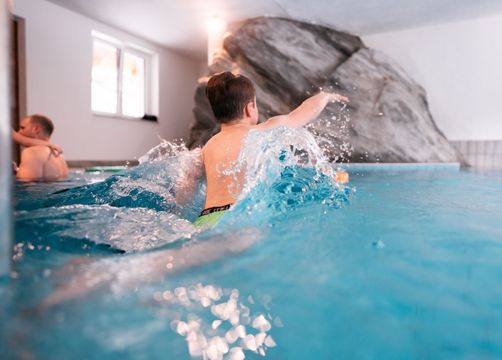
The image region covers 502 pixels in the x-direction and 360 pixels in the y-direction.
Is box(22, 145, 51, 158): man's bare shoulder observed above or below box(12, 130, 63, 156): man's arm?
below

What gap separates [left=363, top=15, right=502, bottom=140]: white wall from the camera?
29.5 ft

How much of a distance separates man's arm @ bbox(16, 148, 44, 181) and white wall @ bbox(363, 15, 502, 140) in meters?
8.35

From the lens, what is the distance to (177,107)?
12.5 metres

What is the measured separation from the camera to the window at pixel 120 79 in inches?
388

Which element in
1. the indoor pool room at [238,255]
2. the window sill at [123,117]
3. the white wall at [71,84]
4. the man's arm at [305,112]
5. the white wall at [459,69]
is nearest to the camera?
the indoor pool room at [238,255]

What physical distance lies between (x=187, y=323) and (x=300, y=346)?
8.6 inches

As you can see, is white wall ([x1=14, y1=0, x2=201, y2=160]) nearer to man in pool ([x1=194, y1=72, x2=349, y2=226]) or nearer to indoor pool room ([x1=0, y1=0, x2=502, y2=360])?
indoor pool room ([x1=0, y1=0, x2=502, y2=360])

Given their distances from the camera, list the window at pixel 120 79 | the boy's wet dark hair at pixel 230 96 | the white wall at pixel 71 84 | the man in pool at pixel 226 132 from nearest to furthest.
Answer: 1. the man in pool at pixel 226 132
2. the boy's wet dark hair at pixel 230 96
3. the white wall at pixel 71 84
4. the window at pixel 120 79

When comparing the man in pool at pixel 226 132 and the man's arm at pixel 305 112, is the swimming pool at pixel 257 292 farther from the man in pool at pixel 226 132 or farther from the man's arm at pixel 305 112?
the man's arm at pixel 305 112

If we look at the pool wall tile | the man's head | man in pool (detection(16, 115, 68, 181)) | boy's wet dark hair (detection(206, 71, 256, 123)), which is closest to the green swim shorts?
boy's wet dark hair (detection(206, 71, 256, 123))

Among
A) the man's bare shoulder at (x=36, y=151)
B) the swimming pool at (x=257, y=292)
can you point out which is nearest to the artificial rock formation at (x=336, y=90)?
the man's bare shoulder at (x=36, y=151)

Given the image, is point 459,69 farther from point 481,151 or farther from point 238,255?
point 238,255

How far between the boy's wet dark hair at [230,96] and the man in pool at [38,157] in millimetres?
2919

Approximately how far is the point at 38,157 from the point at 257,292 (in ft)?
13.7
